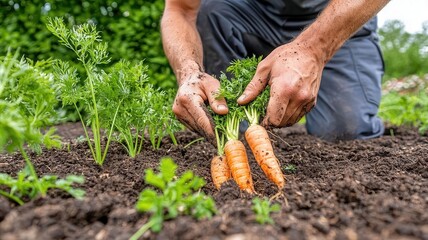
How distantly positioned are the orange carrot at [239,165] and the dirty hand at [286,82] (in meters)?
0.22

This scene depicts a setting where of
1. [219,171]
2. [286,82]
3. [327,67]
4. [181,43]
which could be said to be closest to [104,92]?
[219,171]

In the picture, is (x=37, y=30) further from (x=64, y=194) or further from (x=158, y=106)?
(x=64, y=194)

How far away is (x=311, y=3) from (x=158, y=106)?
1.68m

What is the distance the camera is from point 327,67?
393 centimetres

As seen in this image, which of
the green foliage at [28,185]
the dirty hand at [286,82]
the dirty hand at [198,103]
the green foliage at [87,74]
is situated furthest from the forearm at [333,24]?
the green foliage at [28,185]

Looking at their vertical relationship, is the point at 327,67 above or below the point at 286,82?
below

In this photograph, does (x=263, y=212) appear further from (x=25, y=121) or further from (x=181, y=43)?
(x=181, y=43)

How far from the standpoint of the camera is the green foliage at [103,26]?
16.9 ft

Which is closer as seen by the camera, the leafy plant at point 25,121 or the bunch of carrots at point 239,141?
the leafy plant at point 25,121

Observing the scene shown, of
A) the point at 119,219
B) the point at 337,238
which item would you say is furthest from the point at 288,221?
the point at 119,219

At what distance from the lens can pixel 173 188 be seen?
142cm

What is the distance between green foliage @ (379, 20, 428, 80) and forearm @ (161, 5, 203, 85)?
7703 mm

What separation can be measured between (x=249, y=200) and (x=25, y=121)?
0.90m

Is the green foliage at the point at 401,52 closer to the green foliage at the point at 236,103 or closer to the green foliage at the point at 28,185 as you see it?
the green foliage at the point at 236,103
